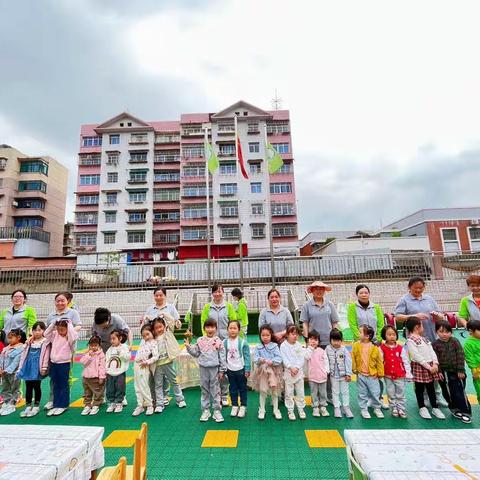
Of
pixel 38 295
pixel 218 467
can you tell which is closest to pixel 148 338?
pixel 218 467

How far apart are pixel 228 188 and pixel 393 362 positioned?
92.8 feet

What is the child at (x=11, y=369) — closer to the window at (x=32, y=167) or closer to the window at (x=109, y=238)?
the window at (x=109, y=238)

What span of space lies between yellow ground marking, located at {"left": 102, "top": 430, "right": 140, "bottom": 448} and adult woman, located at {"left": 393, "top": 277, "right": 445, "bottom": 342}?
3808 millimetres

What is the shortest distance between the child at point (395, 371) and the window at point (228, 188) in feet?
91.1

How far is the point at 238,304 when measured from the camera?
4984 millimetres

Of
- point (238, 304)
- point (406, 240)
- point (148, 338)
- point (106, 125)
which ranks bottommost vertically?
point (148, 338)

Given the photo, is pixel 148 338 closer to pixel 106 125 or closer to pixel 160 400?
pixel 160 400

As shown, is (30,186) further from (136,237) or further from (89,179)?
(136,237)

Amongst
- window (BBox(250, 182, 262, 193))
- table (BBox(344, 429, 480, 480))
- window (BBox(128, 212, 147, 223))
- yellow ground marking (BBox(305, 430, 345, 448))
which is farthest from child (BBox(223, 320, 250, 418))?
window (BBox(128, 212, 147, 223))

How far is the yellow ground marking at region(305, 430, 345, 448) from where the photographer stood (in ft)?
10.1

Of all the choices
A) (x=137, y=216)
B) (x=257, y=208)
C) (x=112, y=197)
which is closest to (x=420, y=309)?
(x=257, y=208)

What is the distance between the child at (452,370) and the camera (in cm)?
361

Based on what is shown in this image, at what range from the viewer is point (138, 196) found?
32.2 m

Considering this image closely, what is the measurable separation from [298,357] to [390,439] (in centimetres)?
232
